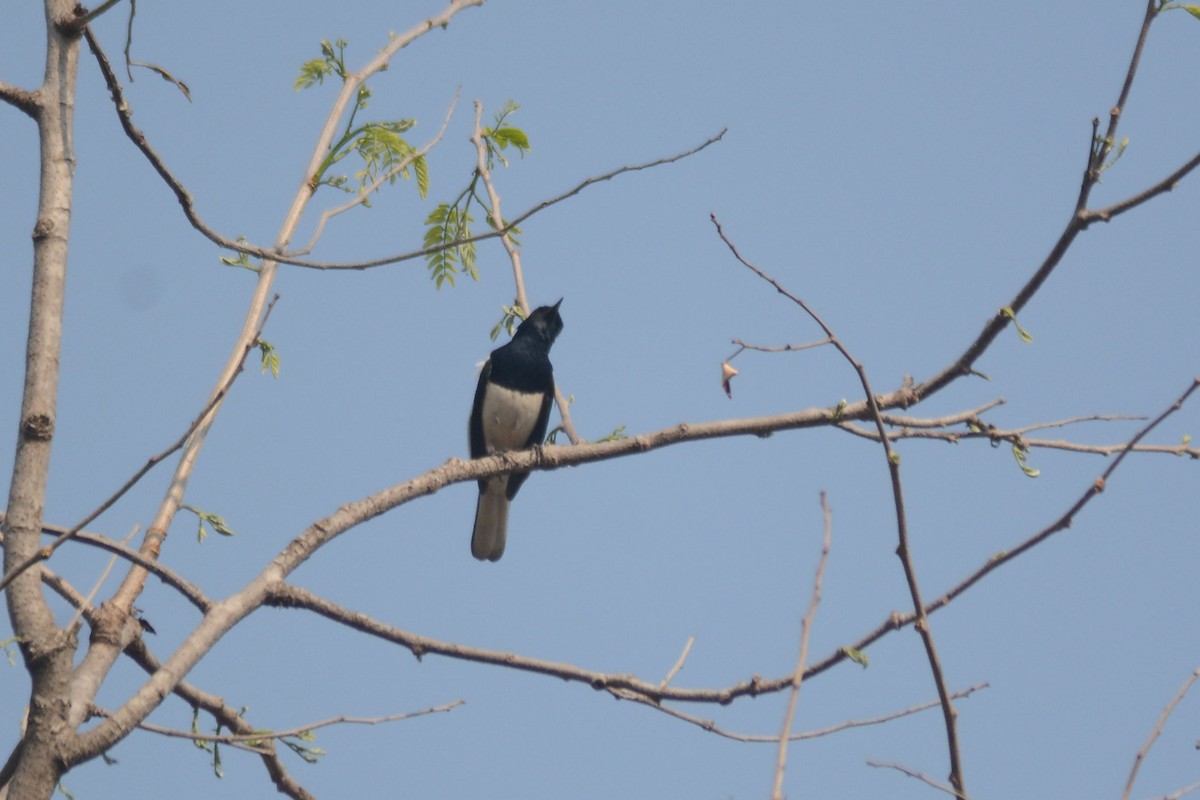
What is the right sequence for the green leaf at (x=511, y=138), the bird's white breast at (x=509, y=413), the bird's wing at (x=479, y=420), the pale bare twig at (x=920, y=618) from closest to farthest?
1. the pale bare twig at (x=920, y=618)
2. the green leaf at (x=511, y=138)
3. the bird's white breast at (x=509, y=413)
4. the bird's wing at (x=479, y=420)

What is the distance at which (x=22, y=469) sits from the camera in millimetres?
2488

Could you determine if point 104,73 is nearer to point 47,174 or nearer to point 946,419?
point 47,174

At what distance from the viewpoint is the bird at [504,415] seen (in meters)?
7.57

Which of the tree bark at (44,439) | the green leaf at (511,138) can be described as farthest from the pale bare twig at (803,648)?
the green leaf at (511,138)

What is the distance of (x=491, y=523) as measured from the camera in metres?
7.56

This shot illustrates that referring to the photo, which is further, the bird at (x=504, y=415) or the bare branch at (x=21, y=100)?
the bird at (x=504, y=415)

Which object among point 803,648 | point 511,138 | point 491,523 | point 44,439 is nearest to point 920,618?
point 803,648

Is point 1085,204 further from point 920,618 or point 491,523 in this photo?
point 491,523

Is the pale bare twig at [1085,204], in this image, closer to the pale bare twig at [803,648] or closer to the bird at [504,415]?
the pale bare twig at [803,648]

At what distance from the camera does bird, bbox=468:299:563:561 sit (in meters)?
7.57

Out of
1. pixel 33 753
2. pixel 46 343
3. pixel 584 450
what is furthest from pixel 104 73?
pixel 584 450

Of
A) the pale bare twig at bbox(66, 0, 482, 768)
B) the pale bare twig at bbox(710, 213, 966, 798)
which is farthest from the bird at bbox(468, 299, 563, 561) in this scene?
the pale bare twig at bbox(710, 213, 966, 798)

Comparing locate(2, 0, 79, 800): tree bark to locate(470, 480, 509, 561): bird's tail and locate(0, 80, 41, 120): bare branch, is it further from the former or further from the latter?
locate(470, 480, 509, 561): bird's tail

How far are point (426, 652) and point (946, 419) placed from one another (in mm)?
1539
